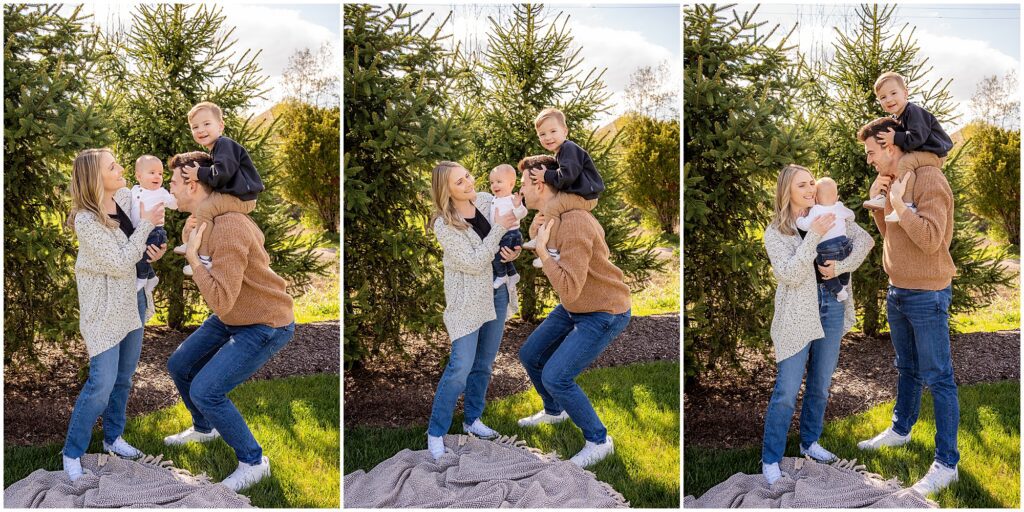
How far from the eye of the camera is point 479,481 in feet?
17.4

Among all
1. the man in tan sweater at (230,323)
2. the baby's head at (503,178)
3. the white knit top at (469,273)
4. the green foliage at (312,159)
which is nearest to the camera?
the man in tan sweater at (230,323)

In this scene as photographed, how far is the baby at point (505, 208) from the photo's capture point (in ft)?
17.3

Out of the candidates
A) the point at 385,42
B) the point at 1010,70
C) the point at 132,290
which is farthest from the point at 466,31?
the point at 1010,70

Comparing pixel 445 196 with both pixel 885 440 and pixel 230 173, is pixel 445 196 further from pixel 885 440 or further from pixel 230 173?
pixel 885 440

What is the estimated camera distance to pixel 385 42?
5531 millimetres

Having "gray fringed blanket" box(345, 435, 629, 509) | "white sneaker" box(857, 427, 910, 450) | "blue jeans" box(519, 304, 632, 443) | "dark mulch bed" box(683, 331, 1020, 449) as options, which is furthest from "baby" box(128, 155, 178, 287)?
"white sneaker" box(857, 427, 910, 450)

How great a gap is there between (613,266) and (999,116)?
3.00 m

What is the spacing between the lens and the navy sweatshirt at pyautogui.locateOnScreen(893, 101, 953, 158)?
16.8 feet

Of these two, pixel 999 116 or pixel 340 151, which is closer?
pixel 340 151

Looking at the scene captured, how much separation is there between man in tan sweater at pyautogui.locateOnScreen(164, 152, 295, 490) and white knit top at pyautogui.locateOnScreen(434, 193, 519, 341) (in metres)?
0.95

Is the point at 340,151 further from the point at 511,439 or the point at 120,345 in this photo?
the point at 511,439

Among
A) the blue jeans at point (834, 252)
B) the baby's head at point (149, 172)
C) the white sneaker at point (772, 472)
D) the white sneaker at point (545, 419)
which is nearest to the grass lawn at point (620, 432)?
the white sneaker at point (545, 419)

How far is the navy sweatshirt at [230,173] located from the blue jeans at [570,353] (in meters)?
1.87

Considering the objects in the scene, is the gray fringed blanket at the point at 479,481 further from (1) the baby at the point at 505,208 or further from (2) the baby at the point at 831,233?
(2) the baby at the point at 831,233
